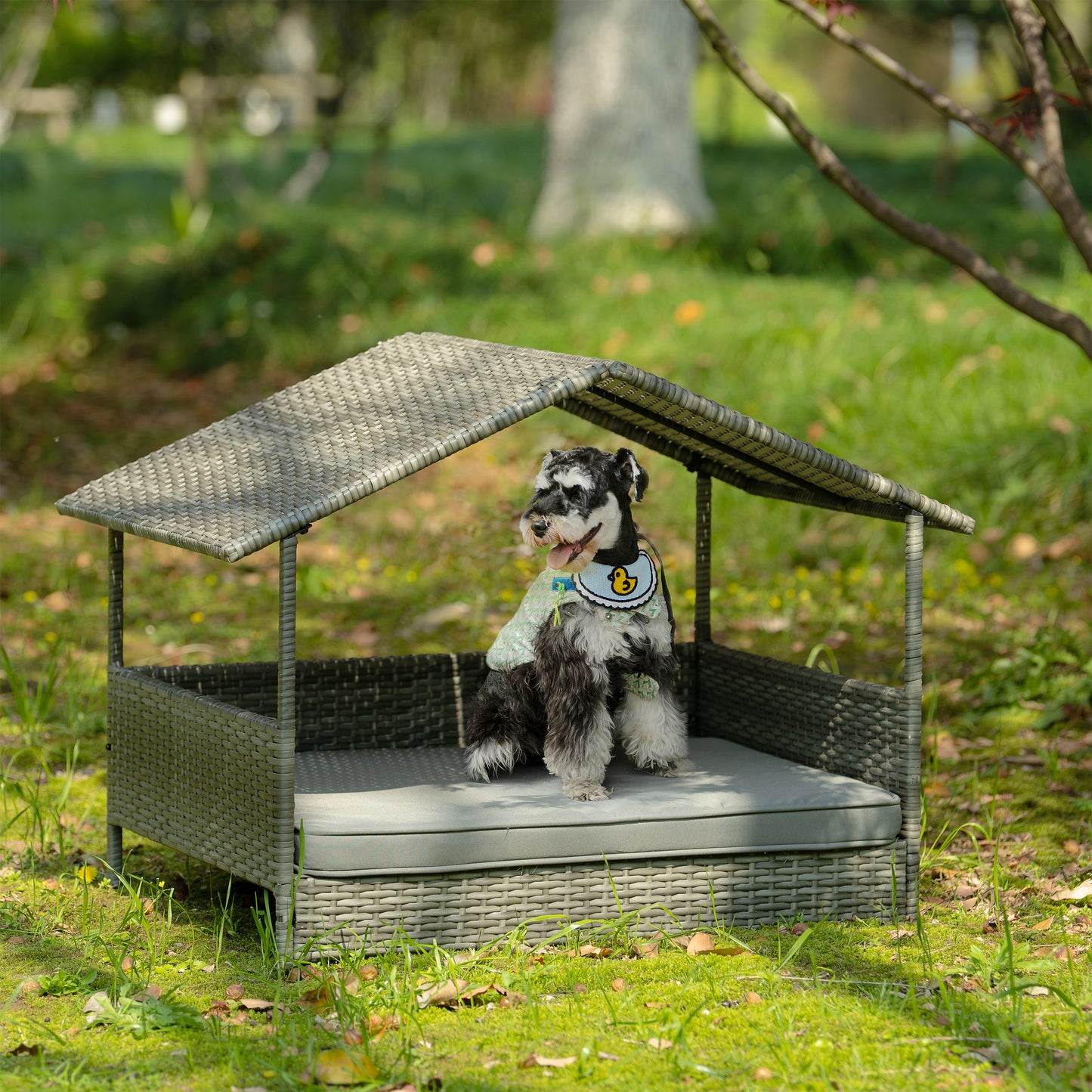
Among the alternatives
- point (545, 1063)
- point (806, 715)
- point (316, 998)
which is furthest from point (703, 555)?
point (545, 1063)

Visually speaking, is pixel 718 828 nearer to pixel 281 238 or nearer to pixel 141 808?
pixel 141 808

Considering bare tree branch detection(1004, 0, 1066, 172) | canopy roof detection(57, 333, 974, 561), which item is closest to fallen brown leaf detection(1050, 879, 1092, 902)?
canopy roof detection(57, 333, 974, 561)

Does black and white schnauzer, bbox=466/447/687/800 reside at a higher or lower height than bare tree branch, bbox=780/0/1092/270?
lower

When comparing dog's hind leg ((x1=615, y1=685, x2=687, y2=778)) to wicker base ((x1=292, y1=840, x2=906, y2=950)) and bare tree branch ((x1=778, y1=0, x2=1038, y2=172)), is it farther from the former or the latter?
bare tree branch ((x1=778, y1=0, x2=1038, y2=172))

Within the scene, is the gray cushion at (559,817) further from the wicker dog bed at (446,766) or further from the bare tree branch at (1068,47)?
the bare tree branch at (1068,47)

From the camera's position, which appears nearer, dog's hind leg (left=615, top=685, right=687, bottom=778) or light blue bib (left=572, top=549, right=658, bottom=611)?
light blue bib (left=572, top=549, right=658, bottom=611)

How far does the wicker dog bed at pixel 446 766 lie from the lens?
3.90m

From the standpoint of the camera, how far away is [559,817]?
4070mm

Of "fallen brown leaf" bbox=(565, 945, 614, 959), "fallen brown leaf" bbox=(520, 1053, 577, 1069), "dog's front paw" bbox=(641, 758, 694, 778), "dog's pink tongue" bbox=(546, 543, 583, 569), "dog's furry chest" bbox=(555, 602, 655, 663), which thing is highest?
"dog's pink tongue" bbox=(546, 543, 583, 569)

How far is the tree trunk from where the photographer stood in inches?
496

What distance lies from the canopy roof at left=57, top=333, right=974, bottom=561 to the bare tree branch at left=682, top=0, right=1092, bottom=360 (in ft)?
3.55

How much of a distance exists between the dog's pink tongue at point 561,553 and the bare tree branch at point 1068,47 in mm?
2506

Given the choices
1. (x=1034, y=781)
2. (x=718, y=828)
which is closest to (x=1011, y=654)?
(x=1034, y=781)

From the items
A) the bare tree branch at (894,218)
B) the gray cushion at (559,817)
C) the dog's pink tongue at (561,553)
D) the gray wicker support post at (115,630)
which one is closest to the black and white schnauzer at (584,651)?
the dog's pink tongue at (561,553)
